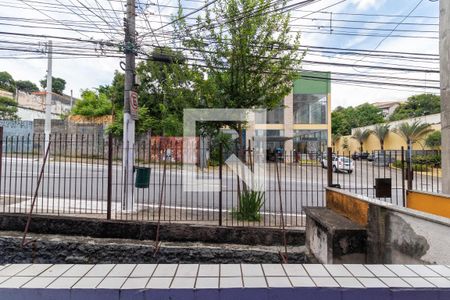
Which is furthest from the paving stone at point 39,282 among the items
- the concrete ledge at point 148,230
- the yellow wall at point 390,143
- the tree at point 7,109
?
the tree at point 7,109

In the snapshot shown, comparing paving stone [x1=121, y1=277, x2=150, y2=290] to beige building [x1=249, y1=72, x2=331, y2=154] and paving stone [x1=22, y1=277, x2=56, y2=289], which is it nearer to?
paving stone [x1=22, y1=277, x2=56, y2=289]

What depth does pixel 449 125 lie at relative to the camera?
4590mm

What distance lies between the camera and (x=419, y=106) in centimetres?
4844

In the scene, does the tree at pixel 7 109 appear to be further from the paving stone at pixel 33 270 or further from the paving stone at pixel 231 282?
the paving stone at pixel 231 282

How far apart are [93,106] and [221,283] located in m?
27.0

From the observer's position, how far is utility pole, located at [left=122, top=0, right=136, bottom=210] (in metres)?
7.30

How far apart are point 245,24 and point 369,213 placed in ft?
17.2

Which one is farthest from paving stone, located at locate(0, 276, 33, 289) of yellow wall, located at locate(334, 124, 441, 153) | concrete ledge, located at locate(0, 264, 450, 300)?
yellow wall, located at locate(334, 124, 441, 153)

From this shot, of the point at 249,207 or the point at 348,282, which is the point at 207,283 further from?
the point at 249,207

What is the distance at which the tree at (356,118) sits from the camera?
2087 inches

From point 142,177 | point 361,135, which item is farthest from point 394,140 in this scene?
point 142,177

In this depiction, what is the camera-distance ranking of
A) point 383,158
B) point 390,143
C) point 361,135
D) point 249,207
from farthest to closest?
point 361,135
point 390,143
point 383,158
point 249,207

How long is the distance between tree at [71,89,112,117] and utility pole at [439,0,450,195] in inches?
948

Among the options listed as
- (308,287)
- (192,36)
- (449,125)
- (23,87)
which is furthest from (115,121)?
(23,87)
